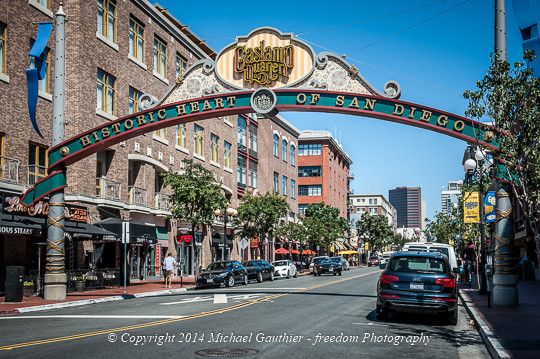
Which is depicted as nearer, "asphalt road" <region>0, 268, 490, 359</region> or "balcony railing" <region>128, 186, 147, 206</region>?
"asphalt road" <region>0, 268, 490, 359</region>

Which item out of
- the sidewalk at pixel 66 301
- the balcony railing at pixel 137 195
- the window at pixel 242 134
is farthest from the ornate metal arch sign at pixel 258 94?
the window at pixel 242 134

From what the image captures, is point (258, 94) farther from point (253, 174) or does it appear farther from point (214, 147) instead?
point (253, 174)

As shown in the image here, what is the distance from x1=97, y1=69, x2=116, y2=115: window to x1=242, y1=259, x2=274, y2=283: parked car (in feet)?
41.5

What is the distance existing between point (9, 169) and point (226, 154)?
91.7 feet

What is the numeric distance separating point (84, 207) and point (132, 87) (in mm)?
10260

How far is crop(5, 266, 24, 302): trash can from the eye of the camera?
1975 cm

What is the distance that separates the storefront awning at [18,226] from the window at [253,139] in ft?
122

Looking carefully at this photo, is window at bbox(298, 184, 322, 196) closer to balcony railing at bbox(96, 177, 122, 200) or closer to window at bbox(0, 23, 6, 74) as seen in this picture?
balcony railing at bbox(96, 177, 122, 200)

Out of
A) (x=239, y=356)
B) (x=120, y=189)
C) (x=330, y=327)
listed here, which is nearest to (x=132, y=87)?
(x=120, y=189)

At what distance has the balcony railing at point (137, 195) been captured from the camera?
34.6 m

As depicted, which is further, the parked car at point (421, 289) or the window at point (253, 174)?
the window at point (253, 174)

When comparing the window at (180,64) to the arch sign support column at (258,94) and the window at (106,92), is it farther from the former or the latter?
the arch sign support column at (258,94)

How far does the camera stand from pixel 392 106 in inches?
813

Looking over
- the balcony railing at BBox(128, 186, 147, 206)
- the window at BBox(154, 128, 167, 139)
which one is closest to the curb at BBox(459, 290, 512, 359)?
the balcony railing at BBox(128, 186, 147, 206)
